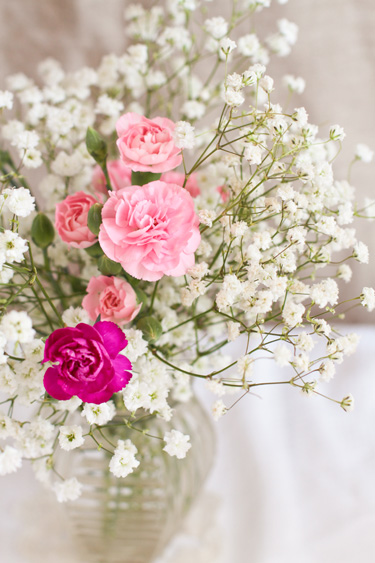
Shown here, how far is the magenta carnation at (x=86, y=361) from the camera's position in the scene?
376 millimetres

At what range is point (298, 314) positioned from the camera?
42 centimetres

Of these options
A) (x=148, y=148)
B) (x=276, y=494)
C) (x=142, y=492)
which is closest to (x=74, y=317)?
(x=148, y=148)

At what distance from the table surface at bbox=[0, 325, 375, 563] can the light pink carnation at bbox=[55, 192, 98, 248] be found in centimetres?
40

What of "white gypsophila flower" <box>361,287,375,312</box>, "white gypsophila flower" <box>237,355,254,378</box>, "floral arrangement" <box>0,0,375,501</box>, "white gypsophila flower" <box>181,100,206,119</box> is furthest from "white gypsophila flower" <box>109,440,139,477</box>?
"white gypsophila flower" <box>181,100,206,119</box>

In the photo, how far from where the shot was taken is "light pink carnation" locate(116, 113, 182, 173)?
1.34 ft

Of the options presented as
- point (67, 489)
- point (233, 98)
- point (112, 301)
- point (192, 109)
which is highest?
point (192, 109)

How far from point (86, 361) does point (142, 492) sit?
0.31 m

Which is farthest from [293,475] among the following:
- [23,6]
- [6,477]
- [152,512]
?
[23,6]

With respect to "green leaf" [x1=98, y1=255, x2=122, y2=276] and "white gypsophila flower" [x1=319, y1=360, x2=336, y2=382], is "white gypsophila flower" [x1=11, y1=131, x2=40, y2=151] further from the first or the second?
"white gypsophila flower" [x1=319, y1=360, x2=336, y2=382]

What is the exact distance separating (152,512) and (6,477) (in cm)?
26

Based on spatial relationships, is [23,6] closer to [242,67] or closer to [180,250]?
[242,67]

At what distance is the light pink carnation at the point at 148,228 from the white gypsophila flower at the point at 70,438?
0.13m

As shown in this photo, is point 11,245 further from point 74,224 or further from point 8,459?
point 8,459

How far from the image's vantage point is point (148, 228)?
15.2 inches
